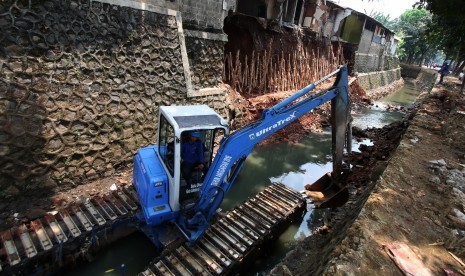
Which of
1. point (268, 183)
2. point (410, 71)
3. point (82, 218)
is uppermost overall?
point (410, 71)

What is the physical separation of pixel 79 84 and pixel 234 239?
18.5ft

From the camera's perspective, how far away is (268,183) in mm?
8938

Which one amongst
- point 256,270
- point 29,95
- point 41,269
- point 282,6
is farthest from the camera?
point 282,6


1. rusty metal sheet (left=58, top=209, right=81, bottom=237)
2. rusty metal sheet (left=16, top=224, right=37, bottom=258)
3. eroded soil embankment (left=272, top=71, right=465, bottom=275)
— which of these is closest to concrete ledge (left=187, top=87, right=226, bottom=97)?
rusty metal sheet (left=58, top=209, right=81, bottom=237)

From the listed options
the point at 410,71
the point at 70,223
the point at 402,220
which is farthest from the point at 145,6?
the point at 410,71

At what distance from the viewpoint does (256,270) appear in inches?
220

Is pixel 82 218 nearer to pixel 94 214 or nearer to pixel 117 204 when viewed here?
pixel 94 214

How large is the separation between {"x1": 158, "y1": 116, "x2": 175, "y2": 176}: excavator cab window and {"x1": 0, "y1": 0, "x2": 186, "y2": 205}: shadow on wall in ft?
10.6

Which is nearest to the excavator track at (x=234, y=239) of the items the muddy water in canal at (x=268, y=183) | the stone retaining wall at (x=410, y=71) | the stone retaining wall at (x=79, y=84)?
the muddy water in canal at (x=268, y=183)

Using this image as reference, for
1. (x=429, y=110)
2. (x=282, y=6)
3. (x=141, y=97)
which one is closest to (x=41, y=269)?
(x=141, y=97)

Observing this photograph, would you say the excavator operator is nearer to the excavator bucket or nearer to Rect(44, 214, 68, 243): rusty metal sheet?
Rect(44, 214, 68, 243): rusty metal sheet

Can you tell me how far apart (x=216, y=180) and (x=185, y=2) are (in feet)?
24.4

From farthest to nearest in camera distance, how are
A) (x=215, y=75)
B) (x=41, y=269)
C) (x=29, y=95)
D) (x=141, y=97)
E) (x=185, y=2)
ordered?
(x=215, y=75)
(x=185, y=2)
(x=141, y=97)
(x=29, y=95)
(x=41, y=269)

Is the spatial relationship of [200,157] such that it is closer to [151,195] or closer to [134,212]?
[151,195]
